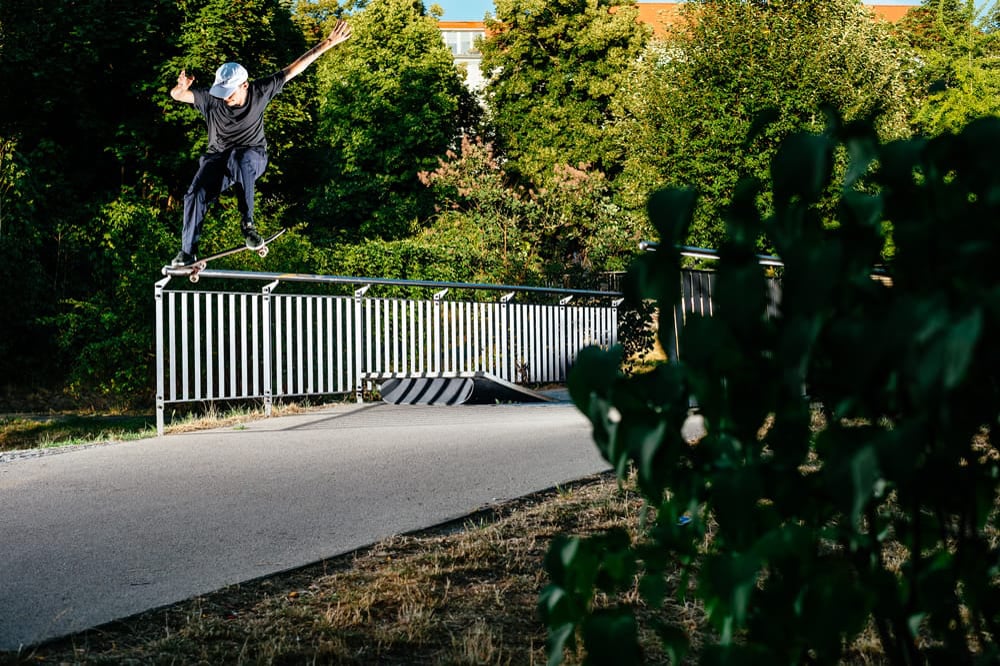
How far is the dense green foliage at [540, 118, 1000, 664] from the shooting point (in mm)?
1028

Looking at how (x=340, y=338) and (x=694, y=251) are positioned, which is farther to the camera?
(x=340, y=338)

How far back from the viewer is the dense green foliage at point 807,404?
1028mm

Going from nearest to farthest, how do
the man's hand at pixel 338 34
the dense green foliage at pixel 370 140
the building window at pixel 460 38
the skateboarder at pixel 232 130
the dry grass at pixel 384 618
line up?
the dry grass at pixel 384 618
the skateboarder at pixel 232 130
the man's hand at pixel 338 34
the dense green foliage at pixel 370 140
the building window at pixel 460 38

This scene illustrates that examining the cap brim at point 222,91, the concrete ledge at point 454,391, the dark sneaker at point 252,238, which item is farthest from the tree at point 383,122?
the cap brim at point 222,91

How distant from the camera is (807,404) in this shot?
1.17 metres

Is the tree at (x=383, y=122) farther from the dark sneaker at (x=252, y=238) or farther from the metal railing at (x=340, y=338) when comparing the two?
the dark sneaker at (x=252, y=238)

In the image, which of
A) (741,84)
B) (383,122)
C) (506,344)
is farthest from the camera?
(383,122)

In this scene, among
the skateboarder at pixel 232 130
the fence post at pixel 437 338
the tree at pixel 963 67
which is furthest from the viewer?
the tree at pixel 963 67

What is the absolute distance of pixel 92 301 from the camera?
14.3 m

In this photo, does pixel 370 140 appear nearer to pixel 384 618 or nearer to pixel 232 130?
pixel 232 130

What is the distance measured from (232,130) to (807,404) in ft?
29.2

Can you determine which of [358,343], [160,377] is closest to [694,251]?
[160,377]

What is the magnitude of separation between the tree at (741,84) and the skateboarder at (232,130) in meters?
18.2

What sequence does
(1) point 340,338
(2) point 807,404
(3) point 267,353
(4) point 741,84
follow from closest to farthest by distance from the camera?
(2) point 807,404 < (3) point 267,353 < (1) point 340,338 < (4) point 741,84
